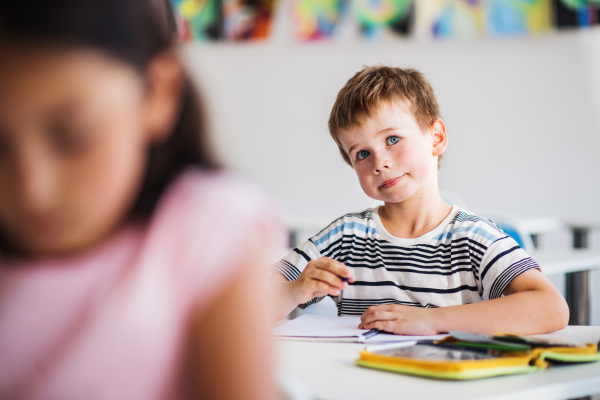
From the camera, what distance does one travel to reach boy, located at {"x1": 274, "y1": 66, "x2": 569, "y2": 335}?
42.7 inches

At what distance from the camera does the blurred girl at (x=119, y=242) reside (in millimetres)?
257

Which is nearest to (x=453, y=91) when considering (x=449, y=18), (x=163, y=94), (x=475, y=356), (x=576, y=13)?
(x=449, y=18)

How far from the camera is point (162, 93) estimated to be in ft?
0.95

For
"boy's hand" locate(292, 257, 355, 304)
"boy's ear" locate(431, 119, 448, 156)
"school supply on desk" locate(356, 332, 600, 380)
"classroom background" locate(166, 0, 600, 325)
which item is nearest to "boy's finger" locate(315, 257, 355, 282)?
"boy's hand" locate(292, 257, 355, 304)

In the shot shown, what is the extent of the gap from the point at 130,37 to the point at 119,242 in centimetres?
9

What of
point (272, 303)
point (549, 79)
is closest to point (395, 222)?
point (272, 303)

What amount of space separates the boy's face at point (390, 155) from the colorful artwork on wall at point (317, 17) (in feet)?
6.51

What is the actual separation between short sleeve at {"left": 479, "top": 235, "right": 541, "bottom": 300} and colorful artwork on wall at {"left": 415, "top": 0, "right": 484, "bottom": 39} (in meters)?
2.07

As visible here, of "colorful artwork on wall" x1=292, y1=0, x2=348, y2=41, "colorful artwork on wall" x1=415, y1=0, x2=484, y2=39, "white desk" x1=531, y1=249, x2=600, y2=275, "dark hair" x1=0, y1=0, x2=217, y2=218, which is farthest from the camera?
"colorful artwork on wall" x1=292, y1=0, x2=348, y2=41

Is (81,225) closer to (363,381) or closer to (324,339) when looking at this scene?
(363,381)

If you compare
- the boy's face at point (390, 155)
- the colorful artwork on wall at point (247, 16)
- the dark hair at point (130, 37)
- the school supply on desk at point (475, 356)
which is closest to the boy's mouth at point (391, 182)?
the boy's face at point (390, 155)

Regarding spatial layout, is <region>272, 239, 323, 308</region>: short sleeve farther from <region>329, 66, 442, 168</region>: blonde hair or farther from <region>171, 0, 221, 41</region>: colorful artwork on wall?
<region>171, 0, 221, 41</region>: colorful artwork on wall

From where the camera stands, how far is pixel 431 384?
67 cm

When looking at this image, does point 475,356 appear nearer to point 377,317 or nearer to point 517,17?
point 377,317
